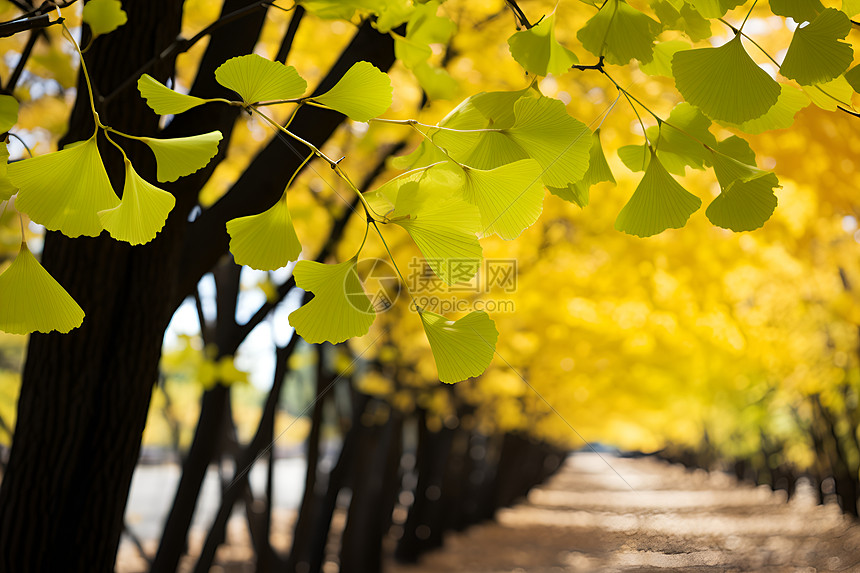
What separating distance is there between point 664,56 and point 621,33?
0.23 metres

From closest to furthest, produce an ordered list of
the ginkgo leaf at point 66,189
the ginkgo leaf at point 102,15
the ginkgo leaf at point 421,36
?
1. the ginkgo leaf at point 66,189
2. the ginkgo leaf at point 102,15
3. the ginkgo leaf at point 421,36

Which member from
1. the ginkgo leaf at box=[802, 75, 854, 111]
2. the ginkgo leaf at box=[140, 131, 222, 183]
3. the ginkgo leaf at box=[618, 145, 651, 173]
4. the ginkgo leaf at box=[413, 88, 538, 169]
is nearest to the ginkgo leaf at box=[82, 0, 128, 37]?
the ginkgo leaf at box=[140, 131, 222, 183]

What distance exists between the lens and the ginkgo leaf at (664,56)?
1.22 meters

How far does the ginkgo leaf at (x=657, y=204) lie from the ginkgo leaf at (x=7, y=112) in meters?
0.97

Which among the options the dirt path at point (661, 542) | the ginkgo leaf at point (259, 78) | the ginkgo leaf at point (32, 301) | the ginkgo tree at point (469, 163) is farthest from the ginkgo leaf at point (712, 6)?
the dirt path at point (661, 542)

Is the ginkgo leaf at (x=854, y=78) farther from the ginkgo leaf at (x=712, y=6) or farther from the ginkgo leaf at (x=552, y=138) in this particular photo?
the ginkgo leaf at (x=552, y=138)

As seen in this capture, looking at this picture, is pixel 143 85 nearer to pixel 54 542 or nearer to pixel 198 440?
pixel 54 542

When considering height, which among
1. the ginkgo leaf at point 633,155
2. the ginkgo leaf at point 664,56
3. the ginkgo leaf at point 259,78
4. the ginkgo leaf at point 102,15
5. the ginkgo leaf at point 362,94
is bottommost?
the ginkgo leaf at point 259,78

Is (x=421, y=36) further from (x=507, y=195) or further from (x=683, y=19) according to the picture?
(x=507, y=195)

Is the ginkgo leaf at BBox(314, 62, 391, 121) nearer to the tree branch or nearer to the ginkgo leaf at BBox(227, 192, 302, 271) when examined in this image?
the ginkgo leaf at BBox(227, 192, 302, 271)

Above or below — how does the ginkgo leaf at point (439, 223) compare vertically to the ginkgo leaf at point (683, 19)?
below

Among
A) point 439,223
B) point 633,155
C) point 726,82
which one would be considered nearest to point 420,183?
point 439,223

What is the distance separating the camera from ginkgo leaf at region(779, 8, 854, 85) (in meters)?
0.92

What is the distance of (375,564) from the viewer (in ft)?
34.3
